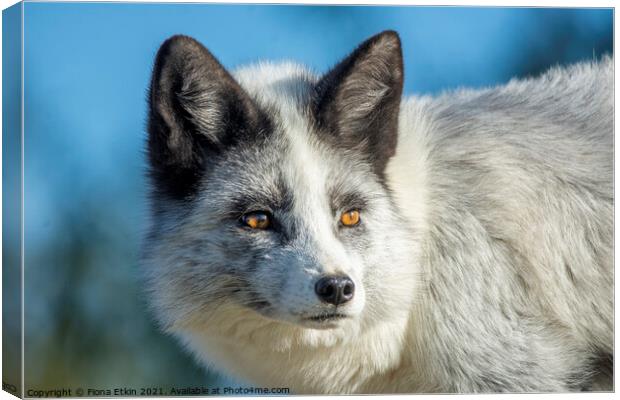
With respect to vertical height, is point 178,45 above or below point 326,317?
above

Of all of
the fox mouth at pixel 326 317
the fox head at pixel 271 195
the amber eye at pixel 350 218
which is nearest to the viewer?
the fox mouth at pixel 326 317

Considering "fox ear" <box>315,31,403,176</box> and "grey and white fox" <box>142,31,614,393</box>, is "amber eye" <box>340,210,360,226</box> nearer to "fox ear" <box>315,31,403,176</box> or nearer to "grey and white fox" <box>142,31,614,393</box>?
"grey and white fox" <box>142,31,614,393</box>

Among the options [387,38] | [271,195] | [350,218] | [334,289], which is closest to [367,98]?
[387,38]

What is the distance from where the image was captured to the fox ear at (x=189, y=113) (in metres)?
5.22

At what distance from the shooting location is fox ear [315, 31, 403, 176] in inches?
213

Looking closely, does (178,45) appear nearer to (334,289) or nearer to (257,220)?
(257,220)

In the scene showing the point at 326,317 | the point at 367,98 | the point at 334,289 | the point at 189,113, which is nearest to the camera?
the point at 334,289

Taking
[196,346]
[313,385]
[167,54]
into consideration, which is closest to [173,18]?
[167,54]

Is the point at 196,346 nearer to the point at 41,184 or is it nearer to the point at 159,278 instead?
the point at 159,278

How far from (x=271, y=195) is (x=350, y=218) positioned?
1.49ft

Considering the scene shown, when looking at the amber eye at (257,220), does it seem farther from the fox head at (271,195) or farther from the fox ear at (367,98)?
the fox ear at (367,98)

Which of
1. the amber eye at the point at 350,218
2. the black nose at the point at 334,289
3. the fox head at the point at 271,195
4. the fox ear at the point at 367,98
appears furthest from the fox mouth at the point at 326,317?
the fox ear at the point at 367,98

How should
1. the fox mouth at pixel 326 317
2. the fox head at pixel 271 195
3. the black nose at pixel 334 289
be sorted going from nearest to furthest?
the black nose at pixel 334 289 < the fox mouth at pixel 326 317 < the fox head at pixel 271 195

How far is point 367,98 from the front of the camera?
5539 mm
